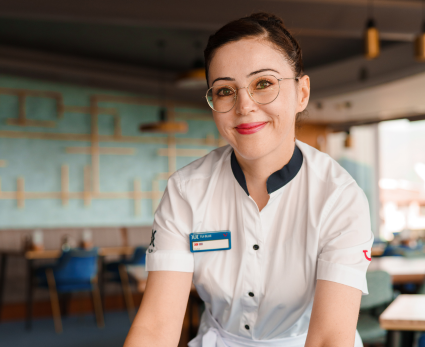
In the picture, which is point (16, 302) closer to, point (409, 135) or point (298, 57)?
point (298, 57)

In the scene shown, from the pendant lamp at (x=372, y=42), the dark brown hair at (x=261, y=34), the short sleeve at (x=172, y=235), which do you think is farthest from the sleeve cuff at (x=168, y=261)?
the pendant lamp at (x=372, y=42)

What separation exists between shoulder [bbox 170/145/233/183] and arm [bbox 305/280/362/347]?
0.41 meters

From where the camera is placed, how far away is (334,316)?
0.95m

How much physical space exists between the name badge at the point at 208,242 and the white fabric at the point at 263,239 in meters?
0.02

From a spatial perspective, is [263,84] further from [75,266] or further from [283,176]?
[75,266]

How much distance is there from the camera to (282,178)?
44.4 inches

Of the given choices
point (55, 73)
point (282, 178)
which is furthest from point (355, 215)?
point (55, 73)

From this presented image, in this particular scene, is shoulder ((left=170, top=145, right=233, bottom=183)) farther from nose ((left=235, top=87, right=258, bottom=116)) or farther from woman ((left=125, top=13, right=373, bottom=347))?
nose ((left=235, top=87, right=258, bottom=116))

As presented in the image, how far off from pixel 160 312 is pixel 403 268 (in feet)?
9.07

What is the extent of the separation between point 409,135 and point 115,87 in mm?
7074

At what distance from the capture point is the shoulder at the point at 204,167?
117 cm

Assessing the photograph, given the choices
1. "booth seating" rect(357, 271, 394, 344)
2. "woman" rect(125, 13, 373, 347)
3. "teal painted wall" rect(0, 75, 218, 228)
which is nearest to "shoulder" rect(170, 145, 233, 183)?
"woman" rect(125, 13, 373, 347)

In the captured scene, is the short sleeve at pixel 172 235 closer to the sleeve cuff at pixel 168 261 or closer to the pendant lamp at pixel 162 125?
the sleeve cuff at pixel 168 261

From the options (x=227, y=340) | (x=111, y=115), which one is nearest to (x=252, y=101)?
(x=227, y=340)
